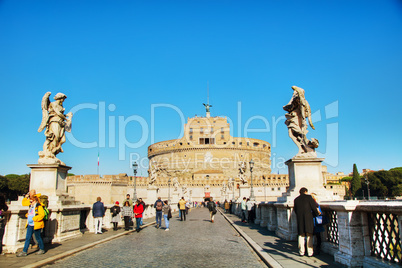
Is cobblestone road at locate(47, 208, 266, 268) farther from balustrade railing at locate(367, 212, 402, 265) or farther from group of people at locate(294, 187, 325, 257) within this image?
balustrade railing at locate(367, 212, 402, 265)

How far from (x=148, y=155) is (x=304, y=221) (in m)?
100

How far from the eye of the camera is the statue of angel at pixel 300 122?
9102 millimetres

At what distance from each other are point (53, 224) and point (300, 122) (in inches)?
290

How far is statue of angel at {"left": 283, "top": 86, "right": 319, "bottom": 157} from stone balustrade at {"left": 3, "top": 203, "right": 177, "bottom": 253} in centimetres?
664

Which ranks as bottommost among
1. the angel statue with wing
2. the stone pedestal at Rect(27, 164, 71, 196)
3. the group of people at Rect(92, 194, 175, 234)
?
the group of people at Rect(92, 194, 175, 234)

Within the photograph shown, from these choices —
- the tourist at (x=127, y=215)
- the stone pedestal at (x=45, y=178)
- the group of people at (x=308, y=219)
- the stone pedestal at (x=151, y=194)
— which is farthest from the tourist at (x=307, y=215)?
the stone pedestal at (x=151, y=194)

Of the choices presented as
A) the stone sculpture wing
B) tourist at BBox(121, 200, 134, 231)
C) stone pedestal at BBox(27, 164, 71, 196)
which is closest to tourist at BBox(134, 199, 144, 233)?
tourist at BBox(121, 200, 134, 231)

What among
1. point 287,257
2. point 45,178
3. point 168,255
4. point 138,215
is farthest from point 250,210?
point 45,178

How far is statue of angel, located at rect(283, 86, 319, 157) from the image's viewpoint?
9.10 m

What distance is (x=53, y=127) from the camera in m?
9.63

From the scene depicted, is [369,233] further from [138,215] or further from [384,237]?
[138,215]

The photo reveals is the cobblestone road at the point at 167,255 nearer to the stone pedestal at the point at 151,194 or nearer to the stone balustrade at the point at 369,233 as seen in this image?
the stone balustrade at the point at 369,233

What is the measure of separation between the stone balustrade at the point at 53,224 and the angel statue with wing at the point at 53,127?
4.76 ft

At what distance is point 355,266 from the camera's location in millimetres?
5250
